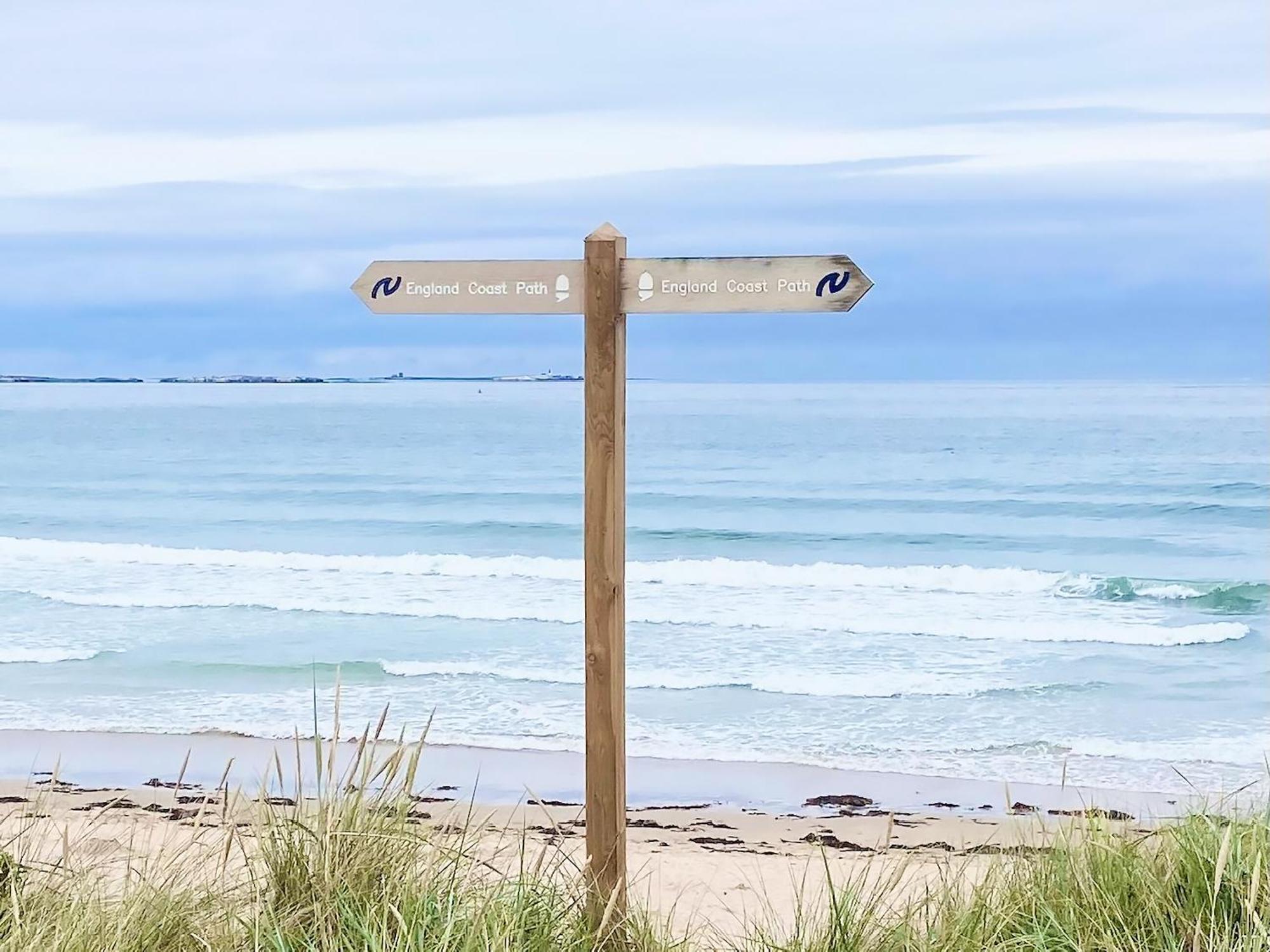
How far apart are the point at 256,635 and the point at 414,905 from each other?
11.3 m

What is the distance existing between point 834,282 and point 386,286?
57.1 inches

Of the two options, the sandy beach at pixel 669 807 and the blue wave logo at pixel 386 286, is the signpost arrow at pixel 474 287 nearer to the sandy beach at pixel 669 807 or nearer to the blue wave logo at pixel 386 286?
the blue wave logo at pixel 386 286

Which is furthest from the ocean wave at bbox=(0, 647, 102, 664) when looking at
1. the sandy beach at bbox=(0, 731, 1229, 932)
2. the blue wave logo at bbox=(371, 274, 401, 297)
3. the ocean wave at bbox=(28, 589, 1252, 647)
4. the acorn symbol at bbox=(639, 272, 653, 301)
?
the acorn symbol at bbox=(639, 272, 653, 301)

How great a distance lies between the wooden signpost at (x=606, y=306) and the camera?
4.12 m

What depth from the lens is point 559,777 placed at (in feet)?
28.2

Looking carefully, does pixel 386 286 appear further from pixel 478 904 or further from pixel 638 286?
pixel 478 904

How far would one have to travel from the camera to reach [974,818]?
7582 mm

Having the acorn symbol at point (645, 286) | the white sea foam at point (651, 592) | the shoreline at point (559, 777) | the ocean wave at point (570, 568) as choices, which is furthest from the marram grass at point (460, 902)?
the ocean wave at point (570, 568)

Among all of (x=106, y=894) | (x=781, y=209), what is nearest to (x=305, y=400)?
(x=781, y=209)

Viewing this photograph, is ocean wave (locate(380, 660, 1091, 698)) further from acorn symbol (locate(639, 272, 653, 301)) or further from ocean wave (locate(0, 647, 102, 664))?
acorn symbol (locate(639, 272, 653, 301))

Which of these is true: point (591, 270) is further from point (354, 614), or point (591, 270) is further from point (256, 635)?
point (354, 614)

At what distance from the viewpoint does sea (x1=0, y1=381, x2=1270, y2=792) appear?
10.4 m

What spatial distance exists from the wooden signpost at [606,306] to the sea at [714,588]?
1077 mm

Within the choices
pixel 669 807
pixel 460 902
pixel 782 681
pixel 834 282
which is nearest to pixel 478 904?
pixel 460 902
